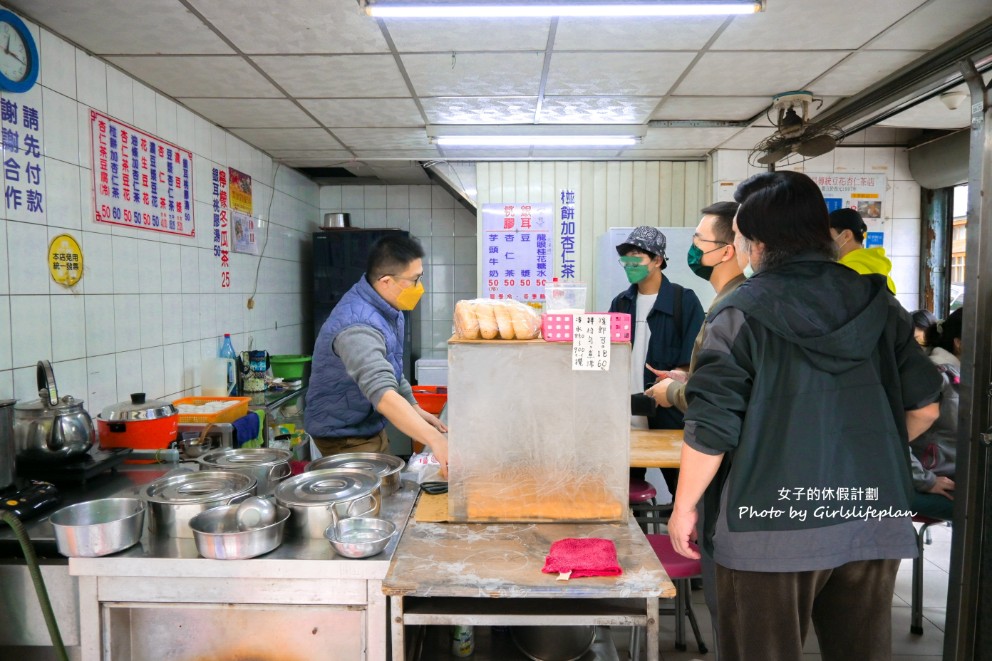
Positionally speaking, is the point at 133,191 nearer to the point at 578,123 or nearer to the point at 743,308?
the point at 578,123

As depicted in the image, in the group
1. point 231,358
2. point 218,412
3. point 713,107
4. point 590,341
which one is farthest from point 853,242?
point 231,358

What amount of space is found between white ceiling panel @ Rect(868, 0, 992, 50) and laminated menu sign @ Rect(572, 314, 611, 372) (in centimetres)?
206

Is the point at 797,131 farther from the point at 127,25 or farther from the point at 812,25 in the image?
the point at 127,25

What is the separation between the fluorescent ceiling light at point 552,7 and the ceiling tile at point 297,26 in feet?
0.58

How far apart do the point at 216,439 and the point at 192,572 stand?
1573mm

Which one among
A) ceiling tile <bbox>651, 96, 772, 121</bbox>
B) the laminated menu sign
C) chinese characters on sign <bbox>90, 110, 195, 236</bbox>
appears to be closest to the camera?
the laminated menu sign

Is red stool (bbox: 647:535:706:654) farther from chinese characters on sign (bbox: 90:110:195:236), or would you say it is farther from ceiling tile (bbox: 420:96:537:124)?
chinese characters on sign (bbox: 90:110:195:236)

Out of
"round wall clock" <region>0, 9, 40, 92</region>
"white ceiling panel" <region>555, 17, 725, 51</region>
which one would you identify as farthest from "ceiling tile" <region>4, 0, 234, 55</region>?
"white ceiling panel" <region>555, 17, 725, 51</region>

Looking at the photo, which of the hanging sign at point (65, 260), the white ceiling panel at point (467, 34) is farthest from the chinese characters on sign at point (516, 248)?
the hanging sign at point (65, 260)

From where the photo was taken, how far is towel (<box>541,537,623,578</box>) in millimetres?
1518

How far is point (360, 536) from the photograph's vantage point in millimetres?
1743

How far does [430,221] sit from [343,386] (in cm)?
415

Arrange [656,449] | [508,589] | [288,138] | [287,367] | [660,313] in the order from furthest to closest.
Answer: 1. [287,367]
2. [288,138]
3. [660,313]
4. [656,449]
5. [508,589]

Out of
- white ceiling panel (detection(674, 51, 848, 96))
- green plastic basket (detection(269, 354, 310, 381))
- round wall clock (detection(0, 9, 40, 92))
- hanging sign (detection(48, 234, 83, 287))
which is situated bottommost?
green plastic basket (detection(269, 354, 310, 381))
